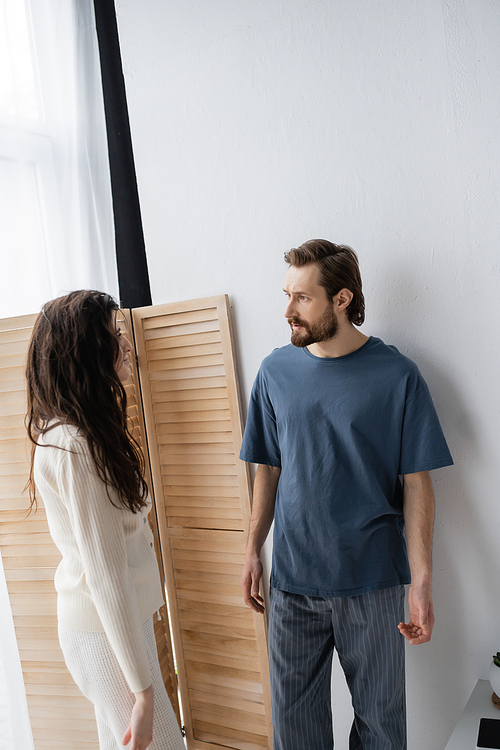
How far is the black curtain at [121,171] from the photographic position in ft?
7.66

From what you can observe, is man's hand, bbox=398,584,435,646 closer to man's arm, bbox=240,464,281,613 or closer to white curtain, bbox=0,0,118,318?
man's arm, bbox=240,464,281,613

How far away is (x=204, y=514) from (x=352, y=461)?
591 millimetres

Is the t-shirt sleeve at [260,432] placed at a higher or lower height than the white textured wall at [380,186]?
lower

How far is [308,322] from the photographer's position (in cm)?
147

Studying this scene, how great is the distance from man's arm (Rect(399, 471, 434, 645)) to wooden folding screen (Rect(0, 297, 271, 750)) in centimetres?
51

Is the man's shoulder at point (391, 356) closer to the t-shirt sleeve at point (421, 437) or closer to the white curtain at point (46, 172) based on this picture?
the t-shirt sleeve at point (421, 437)

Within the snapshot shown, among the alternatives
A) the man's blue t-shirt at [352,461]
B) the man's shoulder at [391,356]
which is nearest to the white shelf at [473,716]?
the man's blue t-shirt at [352,461]

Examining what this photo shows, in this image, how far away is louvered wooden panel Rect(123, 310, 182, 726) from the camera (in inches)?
73.2

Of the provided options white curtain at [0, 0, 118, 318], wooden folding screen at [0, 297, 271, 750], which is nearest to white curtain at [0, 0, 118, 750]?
white curtain at [0, 0, 118, 318]

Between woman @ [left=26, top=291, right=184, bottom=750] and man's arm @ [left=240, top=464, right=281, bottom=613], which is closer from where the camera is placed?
woman @ [left=26, top=291, right=184, bottom=750]

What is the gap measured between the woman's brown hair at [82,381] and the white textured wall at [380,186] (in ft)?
2.17

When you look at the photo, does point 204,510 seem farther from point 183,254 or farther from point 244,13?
point 244,13

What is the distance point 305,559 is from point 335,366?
50 centimetres

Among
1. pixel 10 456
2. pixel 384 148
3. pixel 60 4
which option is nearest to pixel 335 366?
pixel 384 148
